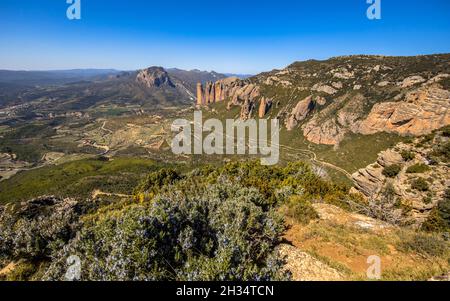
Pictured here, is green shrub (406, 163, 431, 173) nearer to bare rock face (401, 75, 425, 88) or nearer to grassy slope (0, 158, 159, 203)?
grassy slope (0, 158, 159, 203)

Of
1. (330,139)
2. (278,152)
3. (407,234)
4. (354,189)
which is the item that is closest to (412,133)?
(330,139)

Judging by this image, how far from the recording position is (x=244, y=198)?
16.1 metres

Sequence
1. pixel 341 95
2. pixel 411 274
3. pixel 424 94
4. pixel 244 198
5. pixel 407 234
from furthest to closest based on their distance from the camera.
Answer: pixel 341 95, pixel 424 94, pixel 244 198, pixel 407 234, pixel 411 274

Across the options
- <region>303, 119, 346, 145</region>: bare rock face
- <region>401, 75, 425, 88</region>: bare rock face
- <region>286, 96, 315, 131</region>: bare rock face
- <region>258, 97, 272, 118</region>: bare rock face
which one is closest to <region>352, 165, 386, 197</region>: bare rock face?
<region>303, 119, 346, 145</region>: bare rock face

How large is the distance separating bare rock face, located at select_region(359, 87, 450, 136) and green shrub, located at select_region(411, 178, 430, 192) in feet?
230

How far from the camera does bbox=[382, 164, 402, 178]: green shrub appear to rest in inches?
1162

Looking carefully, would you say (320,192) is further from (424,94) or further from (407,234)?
(424,94)

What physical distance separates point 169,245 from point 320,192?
20.7 metres

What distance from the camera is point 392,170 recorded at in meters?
29.9

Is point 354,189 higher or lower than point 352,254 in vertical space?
lower

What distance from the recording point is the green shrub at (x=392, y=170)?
29.5 meters

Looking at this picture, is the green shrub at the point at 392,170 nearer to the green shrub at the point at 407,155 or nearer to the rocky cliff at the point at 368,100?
the green shrub at the point at 407,155
